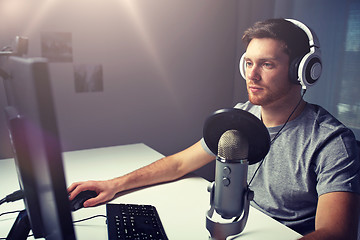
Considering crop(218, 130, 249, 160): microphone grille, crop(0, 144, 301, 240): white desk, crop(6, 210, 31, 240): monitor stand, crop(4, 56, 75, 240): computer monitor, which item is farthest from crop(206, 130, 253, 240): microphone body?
crop(6, 210, 31, 240): monitor stand

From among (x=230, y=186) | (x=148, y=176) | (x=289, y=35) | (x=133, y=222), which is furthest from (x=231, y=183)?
(x=289, y=35)

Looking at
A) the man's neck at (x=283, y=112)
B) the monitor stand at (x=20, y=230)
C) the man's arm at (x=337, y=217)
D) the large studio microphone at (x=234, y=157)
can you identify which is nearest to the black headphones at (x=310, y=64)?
the man's neck at (x=283, y=112)

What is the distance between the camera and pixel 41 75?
363 mm

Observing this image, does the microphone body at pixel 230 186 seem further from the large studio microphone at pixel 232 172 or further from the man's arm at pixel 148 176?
the man's arm at pixel 148 176

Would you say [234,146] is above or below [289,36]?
below

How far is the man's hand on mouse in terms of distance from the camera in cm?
103

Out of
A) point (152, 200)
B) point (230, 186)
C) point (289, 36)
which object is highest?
point (289, 36)

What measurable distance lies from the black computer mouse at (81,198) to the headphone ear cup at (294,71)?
0.84 meters

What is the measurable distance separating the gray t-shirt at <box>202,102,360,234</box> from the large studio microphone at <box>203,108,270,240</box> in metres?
0.41

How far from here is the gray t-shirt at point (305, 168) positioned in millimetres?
946

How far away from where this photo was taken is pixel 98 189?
106 cm

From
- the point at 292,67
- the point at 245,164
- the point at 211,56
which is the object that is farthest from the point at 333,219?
the point at 211,56

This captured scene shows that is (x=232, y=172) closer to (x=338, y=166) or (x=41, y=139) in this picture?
(x=41, y=139)

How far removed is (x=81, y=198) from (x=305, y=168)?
30.7 inches
